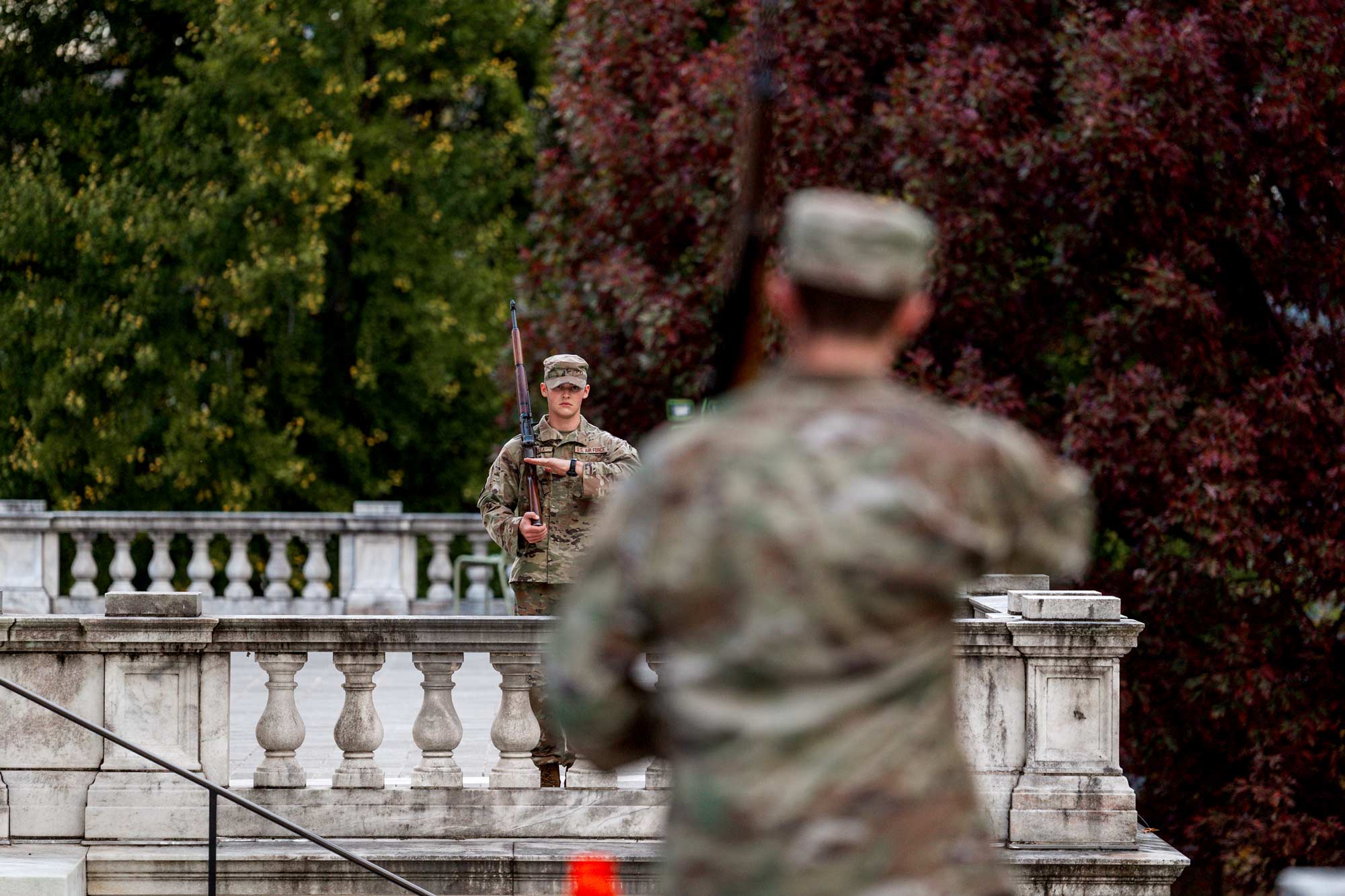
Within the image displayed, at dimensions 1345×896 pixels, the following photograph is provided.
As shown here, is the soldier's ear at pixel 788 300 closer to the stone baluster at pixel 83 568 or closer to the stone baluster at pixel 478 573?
the stone baluster at pixel 478 573

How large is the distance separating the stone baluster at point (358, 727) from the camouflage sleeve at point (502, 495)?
777 mm

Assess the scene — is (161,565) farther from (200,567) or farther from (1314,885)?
(1314,885)

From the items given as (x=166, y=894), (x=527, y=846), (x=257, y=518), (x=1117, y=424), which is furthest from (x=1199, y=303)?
(x=257, y=518)

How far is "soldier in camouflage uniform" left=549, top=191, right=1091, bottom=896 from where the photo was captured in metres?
2.61

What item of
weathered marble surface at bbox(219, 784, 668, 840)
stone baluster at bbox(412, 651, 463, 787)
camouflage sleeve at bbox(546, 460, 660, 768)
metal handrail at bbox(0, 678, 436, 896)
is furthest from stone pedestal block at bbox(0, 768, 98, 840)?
camouflage sleeve at bbox(546, 460, 660, 768)

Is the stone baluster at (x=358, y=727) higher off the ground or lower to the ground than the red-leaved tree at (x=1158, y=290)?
lower

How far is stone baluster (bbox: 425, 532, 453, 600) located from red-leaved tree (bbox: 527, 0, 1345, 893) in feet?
10.7

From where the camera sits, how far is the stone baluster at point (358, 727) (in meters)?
7.23

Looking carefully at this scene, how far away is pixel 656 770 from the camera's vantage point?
720 centimetres

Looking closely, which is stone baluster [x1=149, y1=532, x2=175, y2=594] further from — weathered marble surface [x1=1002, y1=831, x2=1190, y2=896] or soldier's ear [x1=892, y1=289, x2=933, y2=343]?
soldier's ear [x1=892, y1=289, x2=933, y2=343]

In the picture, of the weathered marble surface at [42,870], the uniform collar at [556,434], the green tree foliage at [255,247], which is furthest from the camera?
the green tree foliage at [255,247]

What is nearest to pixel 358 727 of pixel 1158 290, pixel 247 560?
pixel 1158 290

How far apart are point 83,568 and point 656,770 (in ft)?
33.0

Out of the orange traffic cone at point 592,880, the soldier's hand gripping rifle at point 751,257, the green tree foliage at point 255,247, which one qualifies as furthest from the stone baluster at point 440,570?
the soldier's hand gripping rifle at point 751,257
